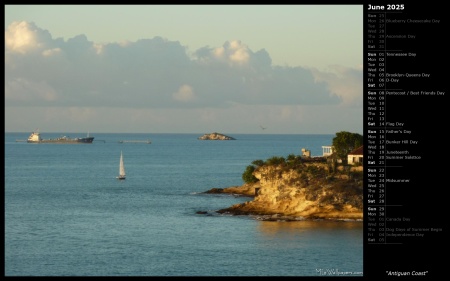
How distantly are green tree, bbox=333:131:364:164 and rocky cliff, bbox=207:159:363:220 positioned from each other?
5.04m

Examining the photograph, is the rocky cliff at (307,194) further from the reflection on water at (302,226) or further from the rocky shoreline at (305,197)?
the reflection on water at (302,226)

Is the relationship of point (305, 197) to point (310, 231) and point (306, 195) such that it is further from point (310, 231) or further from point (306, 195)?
point (310, 231)

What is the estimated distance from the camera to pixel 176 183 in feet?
501

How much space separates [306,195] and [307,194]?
9.5 inches

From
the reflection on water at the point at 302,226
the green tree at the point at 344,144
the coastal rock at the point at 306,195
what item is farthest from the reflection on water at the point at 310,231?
the green tree at the point at 344,144

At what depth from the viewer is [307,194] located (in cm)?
8819

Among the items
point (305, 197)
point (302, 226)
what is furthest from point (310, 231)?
point (305, 197)

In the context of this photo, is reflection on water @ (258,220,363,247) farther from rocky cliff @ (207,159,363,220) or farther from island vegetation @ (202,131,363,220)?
island vegetation @ (202,131,363,220)

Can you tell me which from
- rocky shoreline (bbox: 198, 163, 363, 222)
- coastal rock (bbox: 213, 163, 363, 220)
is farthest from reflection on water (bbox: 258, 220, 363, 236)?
coastal rock (bbox: 213, 163, 363, 220)

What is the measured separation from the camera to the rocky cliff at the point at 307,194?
85.4 meters
